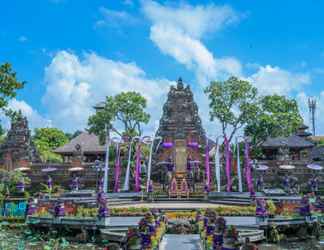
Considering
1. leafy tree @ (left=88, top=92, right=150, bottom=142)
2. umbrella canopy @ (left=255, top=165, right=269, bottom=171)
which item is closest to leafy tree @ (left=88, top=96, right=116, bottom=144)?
leafy tree @ (left=88, top=92, right=150, bottom=142)

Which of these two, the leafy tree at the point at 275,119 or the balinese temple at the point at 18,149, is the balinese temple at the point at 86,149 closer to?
the balinese temple at the point at 18,149

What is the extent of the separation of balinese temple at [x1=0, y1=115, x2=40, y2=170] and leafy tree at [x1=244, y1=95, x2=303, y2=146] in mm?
21958

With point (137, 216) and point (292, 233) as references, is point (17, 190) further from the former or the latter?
point (292, 233)

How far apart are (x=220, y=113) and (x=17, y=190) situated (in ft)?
64.4

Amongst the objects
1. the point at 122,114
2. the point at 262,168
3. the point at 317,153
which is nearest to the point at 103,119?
the point at 122,114

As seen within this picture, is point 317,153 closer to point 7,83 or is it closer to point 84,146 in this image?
point 84,146

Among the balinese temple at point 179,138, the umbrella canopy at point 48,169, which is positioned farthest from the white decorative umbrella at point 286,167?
the umbrella canopy at point 48,169

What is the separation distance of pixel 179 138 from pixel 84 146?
1486cm

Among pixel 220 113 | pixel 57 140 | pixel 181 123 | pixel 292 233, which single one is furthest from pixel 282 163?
pixel 57 140

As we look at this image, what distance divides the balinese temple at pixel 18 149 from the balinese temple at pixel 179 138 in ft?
42.2

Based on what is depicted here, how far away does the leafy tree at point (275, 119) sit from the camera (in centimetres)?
3706

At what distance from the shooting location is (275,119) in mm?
36969

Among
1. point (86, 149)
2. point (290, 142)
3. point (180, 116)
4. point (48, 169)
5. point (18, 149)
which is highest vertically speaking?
point (180, 116)

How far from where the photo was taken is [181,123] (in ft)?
146
